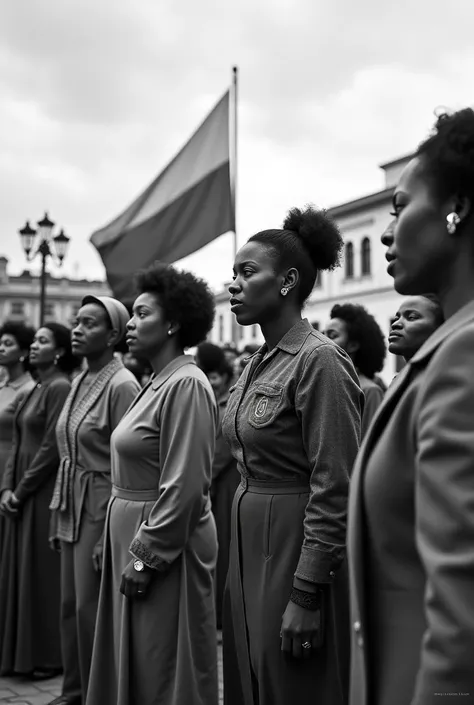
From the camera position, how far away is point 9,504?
5.50 m

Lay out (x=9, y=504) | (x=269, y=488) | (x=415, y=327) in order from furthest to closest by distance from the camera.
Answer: (x=9, y=504), (x=415, y=327), (x=269, y=488)

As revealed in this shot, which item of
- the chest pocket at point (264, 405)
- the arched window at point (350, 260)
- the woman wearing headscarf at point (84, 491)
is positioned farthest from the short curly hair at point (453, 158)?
the arched window at point (350, 260)

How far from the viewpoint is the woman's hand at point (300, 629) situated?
2.54 meters

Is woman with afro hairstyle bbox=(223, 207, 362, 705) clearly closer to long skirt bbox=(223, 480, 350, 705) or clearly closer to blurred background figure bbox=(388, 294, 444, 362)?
long skirt bbox=(223, 480, 350, 705)

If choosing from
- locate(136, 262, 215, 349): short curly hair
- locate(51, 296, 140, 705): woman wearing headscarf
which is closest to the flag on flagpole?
locate(51, 296, 140, 705): woman wearing headscarf

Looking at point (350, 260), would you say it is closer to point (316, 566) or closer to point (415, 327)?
point (415, 327)

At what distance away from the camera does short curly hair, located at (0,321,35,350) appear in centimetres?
676

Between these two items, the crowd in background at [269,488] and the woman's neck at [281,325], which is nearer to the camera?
the crowd in background at [269,488]

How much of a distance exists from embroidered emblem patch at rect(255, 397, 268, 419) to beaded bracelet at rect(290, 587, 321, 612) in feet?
2.13

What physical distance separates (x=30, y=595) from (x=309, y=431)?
353 centimetres

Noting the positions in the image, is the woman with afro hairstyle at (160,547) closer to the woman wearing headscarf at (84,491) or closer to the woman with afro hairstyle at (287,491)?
the woman with afro hairstyle at (287,491)

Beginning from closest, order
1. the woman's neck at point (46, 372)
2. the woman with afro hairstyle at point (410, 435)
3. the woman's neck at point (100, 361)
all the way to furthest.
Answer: the woman with afro hairstyle at point (410, 435)
the woman's neck at point (100, 361)
the woman's neck at point (46, 372)

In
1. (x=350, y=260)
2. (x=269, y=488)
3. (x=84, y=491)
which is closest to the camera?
(x=269, y=488)

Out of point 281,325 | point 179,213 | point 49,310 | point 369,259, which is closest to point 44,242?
point 179,213
